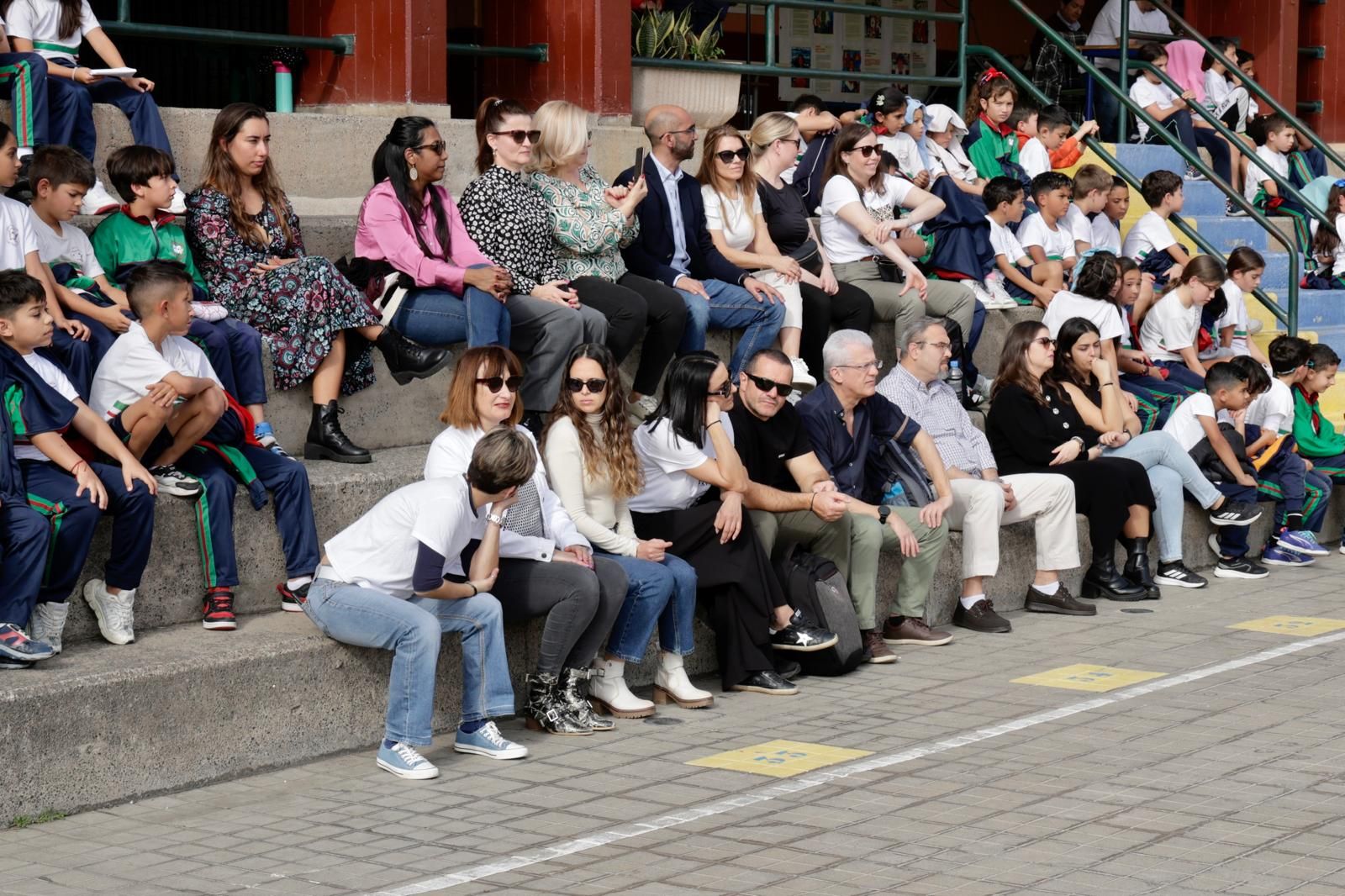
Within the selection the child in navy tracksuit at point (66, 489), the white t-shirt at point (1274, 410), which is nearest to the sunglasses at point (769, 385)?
the child in navy tracksuit at point (66, 489)

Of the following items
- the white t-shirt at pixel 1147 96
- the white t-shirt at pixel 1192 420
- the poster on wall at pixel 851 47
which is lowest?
the white t-shirt at pixel 1192 420

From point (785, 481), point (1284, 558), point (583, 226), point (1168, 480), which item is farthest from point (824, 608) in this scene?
point (1284, 558)

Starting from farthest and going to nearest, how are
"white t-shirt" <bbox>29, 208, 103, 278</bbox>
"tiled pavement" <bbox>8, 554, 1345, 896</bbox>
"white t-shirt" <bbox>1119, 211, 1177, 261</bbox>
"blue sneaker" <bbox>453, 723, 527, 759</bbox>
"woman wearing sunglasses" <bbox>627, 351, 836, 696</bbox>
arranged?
"white t-shirt" <bbox>1119, 211, 1177, 261</bbox> → "woman wearing sunglasses" <bbox>627, 351, 836, 696</bbox> → "white t-shirt" <bbox>29, 208, 103, 278</bbox> → "blue sneaker" <bbox>453, 723, 527, 759</bbox> → "tiled pavement" <bbox>8, 554, 1345, 896</bbox>

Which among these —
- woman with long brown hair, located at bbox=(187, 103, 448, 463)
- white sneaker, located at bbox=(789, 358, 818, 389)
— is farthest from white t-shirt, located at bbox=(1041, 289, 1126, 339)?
woman with long brown hair, located at bbox=(187, 103, 448, 463)

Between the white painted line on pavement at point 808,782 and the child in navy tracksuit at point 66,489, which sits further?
the child in navy tracksuit at point 66,489

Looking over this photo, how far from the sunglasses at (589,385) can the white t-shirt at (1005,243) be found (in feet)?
16.7

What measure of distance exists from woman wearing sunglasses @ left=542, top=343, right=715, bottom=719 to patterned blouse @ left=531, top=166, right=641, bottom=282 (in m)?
1.53

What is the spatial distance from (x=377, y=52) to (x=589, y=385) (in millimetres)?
4255

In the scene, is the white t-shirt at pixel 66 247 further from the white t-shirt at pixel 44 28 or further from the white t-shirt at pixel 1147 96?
the white t-shirt at pixel 1147 96

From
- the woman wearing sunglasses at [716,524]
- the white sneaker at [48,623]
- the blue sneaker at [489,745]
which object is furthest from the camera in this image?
the woman wearing sunglasses at [716,524]

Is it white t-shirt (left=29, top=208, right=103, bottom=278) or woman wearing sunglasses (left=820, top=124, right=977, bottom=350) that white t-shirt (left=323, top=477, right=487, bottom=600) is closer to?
white t-shirt (left=29, top=208, right=103, bottom=278)

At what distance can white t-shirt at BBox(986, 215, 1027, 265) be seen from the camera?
12323 millimetres

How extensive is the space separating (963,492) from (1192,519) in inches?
88.4

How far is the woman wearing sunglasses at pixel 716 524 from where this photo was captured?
26.5ft
